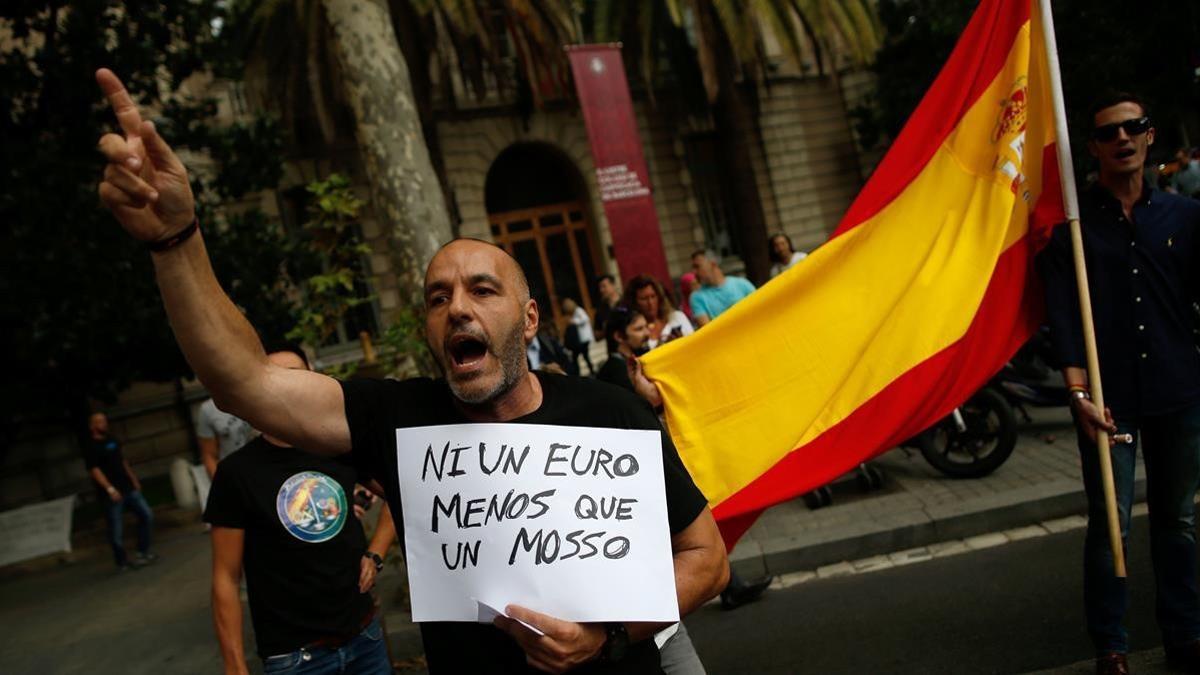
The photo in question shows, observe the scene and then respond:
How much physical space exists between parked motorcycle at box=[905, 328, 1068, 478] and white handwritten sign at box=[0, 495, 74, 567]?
8.93 m

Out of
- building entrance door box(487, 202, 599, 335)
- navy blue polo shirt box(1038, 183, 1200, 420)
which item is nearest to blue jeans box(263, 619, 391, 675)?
navy blue polo shirt box(1038, 183, 1200, 420)

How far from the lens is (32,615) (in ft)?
25.1

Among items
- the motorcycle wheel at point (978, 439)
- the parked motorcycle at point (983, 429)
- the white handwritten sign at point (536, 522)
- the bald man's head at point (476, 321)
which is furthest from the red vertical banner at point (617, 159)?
the white handwritten sign at point (536, 522)

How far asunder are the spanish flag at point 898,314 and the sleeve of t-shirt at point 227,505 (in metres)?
1.54

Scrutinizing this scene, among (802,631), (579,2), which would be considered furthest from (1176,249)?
(579,2)

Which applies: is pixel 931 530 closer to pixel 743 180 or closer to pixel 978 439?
pixel 978 439

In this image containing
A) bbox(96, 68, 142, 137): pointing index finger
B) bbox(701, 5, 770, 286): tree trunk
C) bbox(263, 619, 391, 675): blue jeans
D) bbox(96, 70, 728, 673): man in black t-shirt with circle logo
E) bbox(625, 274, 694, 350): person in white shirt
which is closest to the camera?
bbox(96, 68, 142, 137): pointing index finger

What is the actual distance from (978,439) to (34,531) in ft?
31.5

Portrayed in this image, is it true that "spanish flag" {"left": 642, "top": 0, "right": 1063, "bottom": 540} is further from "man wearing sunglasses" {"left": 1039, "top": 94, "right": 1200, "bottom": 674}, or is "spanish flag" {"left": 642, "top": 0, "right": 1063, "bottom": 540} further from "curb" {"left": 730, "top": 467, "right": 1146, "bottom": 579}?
"curb" {"left": 730, "top": 467, "right": 1146, "bottom": 579}

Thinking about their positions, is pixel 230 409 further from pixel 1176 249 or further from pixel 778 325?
pixel 1176 249

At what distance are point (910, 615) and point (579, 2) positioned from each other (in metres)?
15.6

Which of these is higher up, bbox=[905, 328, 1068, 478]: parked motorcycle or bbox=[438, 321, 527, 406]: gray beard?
bbox=[438, 321, 527, 406]: gray beard

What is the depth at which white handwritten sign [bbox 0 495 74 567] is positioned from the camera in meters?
9.48

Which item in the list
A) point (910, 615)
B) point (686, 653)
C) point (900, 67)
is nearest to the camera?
point (686, 653)
